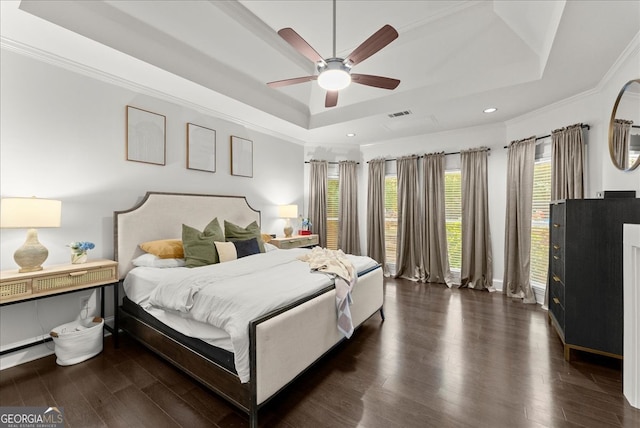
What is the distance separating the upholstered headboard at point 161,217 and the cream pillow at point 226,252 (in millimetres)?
711

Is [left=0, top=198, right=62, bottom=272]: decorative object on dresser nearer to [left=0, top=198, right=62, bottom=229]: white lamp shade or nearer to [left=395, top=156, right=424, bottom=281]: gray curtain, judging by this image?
[left=0, top=198, right=62, bottom=229]: white lamp shade

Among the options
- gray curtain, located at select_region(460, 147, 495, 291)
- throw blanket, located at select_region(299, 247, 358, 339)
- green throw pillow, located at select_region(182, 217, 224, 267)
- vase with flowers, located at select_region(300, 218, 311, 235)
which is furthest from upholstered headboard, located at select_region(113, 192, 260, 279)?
gray curtain, located at select_region(460, 147, 495, 291)

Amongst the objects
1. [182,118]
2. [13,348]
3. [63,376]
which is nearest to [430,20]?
[182,118]

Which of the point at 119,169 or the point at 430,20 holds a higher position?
the point at 430,20

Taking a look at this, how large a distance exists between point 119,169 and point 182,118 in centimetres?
108

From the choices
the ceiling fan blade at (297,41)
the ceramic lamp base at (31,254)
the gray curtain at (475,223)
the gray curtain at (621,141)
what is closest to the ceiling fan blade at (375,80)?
the ceiling fan blade at (297,41)

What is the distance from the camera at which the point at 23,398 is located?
2.01m

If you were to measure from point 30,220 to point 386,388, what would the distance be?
3107 millimetres

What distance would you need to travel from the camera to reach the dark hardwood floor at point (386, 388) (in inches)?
70.7

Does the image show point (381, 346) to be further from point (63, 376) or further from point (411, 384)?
point (63, 376)

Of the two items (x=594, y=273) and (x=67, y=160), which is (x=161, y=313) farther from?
(x=594, y=273)

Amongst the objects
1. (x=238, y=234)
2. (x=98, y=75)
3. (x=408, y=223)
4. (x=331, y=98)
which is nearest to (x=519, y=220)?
(x=408, y=223)

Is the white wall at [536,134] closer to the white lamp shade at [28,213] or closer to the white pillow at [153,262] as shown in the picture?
the white pillow at [153,262]

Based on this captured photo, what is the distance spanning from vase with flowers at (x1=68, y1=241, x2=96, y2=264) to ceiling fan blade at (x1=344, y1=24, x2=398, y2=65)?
9.82 ft
